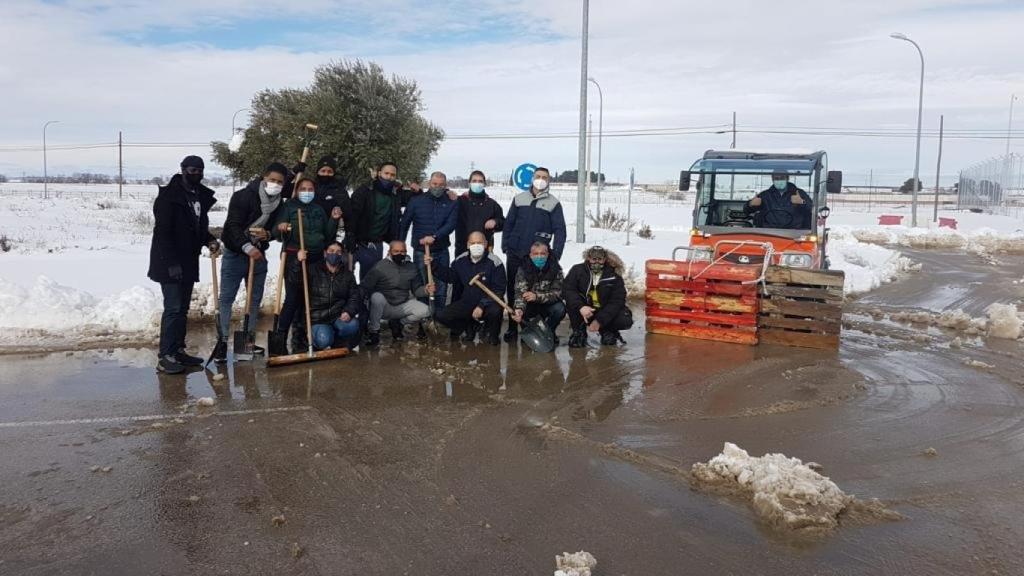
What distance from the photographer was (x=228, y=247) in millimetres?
7625

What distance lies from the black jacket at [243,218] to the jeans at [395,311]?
139cm

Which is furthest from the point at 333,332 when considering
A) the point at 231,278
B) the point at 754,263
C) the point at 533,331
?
the point at 754,263

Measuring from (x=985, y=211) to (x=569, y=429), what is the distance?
48.2 m

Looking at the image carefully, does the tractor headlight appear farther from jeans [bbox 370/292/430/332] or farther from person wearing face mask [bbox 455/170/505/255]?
jeans [bbox 370/292/430/332]

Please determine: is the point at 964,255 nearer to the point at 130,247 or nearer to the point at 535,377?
the point at 535,377

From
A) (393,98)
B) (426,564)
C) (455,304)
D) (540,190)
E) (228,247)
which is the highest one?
(393,98)

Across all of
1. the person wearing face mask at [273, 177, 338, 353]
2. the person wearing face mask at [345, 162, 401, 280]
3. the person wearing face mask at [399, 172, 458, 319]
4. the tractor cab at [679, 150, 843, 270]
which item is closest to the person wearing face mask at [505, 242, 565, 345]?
the person wearing face mask at [399, 172, 458, 319]

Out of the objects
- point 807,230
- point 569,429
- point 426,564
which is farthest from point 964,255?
point 426,564

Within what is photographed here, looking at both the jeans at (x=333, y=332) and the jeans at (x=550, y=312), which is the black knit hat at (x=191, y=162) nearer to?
the jeans at (x=333, y=332)

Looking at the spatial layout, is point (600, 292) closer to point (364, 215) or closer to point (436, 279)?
point (436, 279)

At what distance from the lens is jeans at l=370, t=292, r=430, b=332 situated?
8.46 metres

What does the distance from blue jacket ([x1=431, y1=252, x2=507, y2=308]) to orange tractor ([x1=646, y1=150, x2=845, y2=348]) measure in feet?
6.39

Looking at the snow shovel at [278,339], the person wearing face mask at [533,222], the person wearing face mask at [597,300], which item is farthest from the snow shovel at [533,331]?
the snow shovel at [278,339]

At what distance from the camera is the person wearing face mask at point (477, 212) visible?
9157mm
